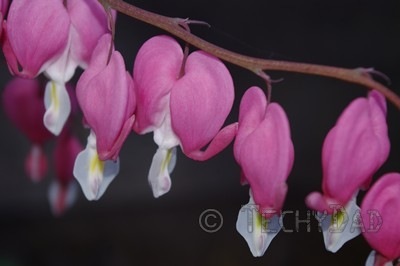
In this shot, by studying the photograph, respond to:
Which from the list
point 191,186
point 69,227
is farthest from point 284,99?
point 69,227

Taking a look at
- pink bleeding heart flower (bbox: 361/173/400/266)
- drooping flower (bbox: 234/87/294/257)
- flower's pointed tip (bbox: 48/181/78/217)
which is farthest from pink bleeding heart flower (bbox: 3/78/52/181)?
pink bleeding heart flower (bbox: 361/173/400/266)

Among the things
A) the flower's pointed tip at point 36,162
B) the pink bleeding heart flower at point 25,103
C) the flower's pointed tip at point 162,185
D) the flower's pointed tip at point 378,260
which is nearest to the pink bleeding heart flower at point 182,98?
the flower's pointed tip at point 162,185

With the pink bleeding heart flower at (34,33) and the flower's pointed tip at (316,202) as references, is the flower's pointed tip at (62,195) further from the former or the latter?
the flower's pointed tip at (316,202)

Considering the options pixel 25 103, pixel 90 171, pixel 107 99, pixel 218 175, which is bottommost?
pixel 218 175

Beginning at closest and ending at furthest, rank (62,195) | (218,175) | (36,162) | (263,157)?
1. (263,157)
2. (36,162)
3. (62,195)
4. (218,175)

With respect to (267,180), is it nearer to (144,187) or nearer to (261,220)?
(261,220)

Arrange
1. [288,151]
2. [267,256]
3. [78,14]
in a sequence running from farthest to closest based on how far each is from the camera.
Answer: [267,256]
[78,14]
[288,151]

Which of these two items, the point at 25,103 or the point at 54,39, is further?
the point at 25,103

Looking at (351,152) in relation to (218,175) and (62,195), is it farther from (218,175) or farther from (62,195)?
(218,175)

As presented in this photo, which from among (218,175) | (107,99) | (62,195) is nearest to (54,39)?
(107,99)
